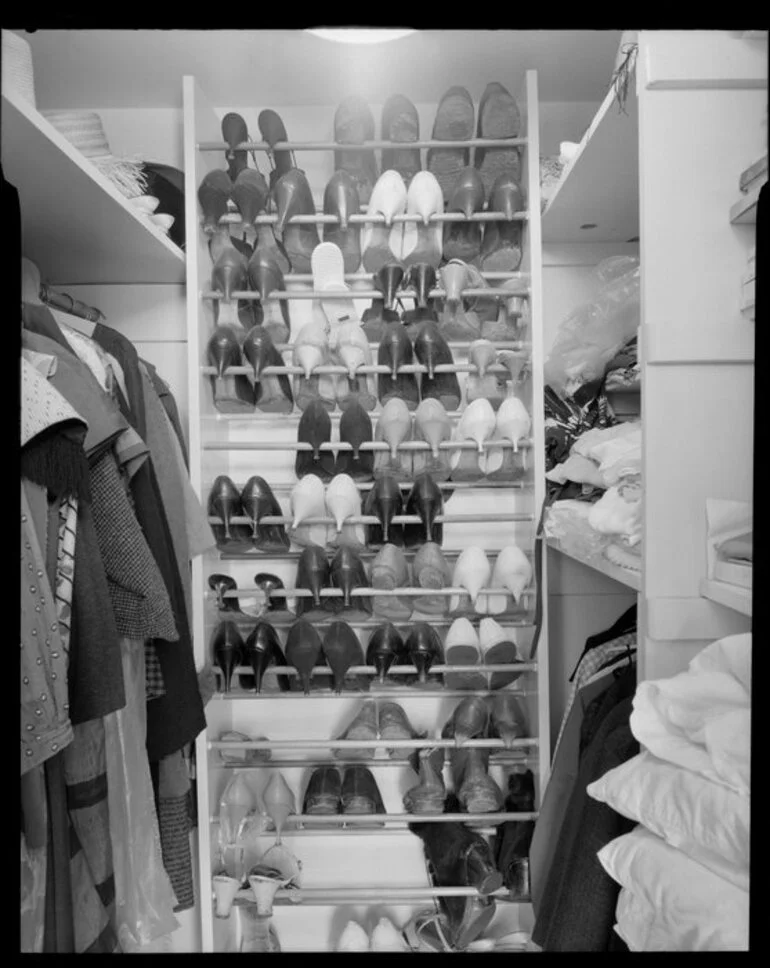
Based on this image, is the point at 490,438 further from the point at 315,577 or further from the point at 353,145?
the point at 353,145

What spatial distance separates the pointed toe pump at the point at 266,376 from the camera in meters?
1.29

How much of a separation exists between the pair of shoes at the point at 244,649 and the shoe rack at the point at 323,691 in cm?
3

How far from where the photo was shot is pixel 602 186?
3.81 ft

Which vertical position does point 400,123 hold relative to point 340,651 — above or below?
above

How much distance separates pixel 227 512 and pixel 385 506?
0.91 ft

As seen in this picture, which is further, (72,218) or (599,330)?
(599,330)

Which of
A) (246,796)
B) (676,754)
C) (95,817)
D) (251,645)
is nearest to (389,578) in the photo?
(251,645)

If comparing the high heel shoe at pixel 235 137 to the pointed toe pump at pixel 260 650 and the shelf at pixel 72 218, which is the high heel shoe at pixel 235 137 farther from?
the pointed toe pump at pixel 260 650

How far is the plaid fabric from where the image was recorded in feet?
3.02

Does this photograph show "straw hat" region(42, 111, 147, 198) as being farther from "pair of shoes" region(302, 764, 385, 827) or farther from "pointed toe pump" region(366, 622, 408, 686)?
"pair of shoes" region(302, 764, 385, 827)

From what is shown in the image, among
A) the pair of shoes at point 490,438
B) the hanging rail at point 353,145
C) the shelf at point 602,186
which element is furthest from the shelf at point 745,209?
the hanging rail at point 353,145

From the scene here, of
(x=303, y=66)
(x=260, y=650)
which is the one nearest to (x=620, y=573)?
(x=260, y=650)

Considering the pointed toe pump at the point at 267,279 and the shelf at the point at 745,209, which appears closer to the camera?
the shelf at the point at 745,209

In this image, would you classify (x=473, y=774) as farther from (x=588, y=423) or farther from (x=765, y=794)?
(x=765, y=794)
